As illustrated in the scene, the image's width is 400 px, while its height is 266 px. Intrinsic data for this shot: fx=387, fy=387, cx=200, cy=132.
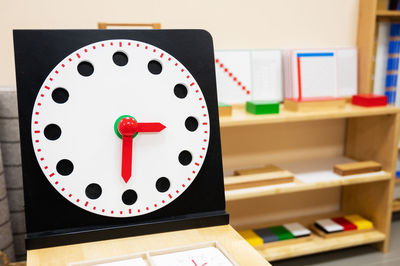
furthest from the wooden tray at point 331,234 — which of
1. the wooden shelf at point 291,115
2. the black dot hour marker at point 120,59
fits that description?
the black dot hour marker at point 120,59

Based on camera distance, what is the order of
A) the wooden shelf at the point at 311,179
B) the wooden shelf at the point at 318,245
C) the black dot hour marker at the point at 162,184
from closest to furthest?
1. the black dot hour marker at the point at 162,184
2. the wooden shelf at the point at 311,179
3. the wooden shelf at the point at 318,245

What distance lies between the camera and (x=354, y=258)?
1.98m

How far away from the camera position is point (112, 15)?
1.69 meters

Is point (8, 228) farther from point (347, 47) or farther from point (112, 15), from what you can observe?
point (347, 47)

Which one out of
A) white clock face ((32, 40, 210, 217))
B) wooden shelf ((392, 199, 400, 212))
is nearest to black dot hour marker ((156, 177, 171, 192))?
white clock face ((32, 40, 210, 217))

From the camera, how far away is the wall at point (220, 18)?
1.60 m

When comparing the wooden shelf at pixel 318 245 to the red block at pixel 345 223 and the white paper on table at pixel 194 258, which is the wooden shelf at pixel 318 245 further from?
the white paper on table at pixel 194 258

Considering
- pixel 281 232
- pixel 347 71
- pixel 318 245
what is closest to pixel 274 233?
pixel 281 232

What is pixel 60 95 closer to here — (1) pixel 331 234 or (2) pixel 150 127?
(2) pixel 150 127

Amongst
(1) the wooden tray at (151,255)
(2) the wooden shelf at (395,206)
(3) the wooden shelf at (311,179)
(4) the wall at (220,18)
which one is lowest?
(2) the wooden shelf at (395,206)

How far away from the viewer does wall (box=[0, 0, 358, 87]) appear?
1597 mm

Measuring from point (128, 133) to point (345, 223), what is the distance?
1.68 metres

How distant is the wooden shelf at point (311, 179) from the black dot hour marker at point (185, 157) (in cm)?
92

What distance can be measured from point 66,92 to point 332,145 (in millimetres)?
1805
